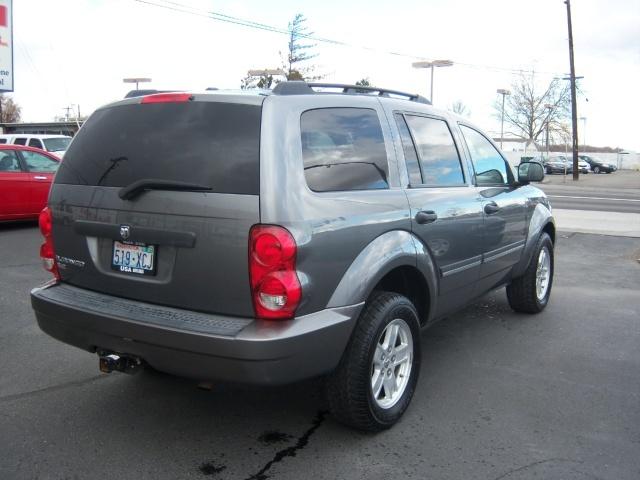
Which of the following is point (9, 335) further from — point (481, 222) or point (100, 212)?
point (481, 222)

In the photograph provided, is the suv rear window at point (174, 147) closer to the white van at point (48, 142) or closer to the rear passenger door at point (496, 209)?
the rear passenger door at point (496, 209)

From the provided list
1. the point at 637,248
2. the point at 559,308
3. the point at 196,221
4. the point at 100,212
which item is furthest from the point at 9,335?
the point at 637,248

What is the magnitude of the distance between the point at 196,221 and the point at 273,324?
24.0 inches

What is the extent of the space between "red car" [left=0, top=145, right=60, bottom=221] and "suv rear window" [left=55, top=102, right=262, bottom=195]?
7.84 metres

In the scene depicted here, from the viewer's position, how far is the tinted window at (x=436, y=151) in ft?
13.0

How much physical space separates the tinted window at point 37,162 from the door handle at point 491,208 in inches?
346

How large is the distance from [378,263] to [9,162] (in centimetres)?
939

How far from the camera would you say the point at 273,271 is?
2.77 m

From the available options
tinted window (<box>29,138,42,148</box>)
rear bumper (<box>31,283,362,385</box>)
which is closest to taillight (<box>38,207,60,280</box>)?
rear bumper (<box>31,283,362,385</box>)

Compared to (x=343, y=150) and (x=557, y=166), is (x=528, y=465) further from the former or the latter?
(x=557, y=166)

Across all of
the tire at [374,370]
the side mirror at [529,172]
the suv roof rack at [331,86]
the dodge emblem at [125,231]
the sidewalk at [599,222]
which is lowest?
the tire at [374,370]

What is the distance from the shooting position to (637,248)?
9992 mm

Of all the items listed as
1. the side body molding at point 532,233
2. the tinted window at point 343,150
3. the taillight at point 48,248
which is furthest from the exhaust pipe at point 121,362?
the side body molding at point 532,233

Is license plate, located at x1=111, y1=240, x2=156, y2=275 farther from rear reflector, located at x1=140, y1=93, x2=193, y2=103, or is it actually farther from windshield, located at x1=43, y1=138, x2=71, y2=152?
windshield, located at x1=43, y1=138, x2=71, y2=152
